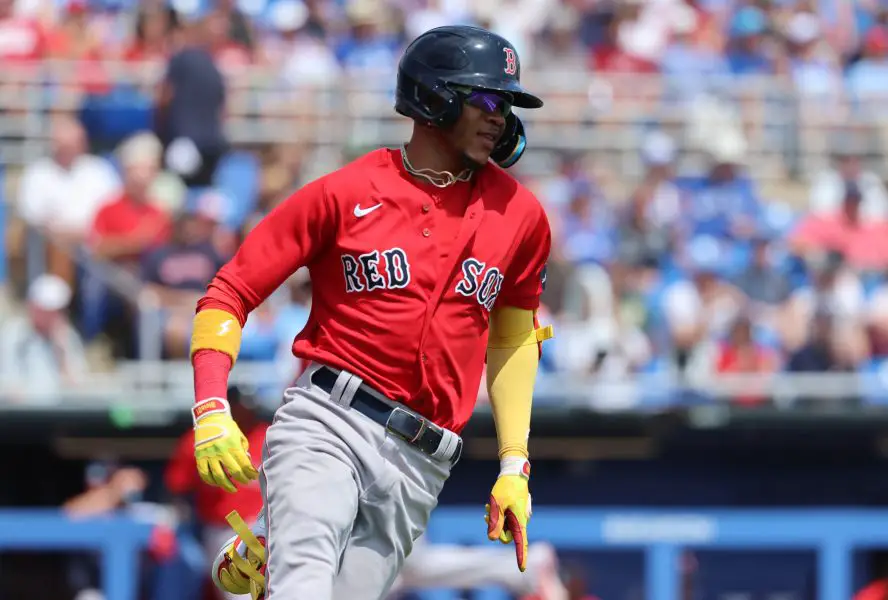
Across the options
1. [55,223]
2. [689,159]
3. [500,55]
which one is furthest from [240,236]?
[500,55]

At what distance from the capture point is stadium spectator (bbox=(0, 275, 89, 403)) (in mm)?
8305

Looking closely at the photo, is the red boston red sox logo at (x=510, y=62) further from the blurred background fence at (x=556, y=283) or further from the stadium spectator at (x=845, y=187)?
the stadium spectator at (x=845, y=187)

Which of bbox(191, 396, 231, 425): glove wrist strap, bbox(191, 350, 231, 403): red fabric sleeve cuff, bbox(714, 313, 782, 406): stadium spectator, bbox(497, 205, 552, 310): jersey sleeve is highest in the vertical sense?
bbox(497, 205, 552, 310): jersey sleeve

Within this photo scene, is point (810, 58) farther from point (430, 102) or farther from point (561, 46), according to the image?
point (430, 102)

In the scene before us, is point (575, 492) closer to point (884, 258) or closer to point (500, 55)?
point (884, 258)

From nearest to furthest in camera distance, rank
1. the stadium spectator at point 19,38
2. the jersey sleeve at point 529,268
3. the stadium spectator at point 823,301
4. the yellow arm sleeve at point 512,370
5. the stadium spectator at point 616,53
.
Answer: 1. the jersey sleeve at point 529,268
2. the yellow arm sleeve at point 512,370
3. the stadium spectator at point 823,301
4. the stadium spectator at point 19,38
5. the stadium spectator at point 616,53

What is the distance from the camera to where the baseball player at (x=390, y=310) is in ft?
13.0

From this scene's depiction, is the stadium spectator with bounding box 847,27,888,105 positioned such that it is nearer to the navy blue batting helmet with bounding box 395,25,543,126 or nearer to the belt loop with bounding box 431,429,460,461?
the navy blue batting helmet with bounding box 395,25,543,126

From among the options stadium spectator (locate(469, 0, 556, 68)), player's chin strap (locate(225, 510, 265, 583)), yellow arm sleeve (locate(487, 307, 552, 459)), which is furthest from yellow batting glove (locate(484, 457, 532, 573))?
stadium spectator (locate(469, 0, 556, 68))

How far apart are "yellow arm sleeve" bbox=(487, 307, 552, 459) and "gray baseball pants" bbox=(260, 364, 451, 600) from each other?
0.81ft

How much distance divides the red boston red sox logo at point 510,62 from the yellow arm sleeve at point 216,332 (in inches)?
37.6

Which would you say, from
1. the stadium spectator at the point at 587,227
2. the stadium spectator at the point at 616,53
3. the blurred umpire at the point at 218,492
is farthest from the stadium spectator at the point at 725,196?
the blurred umpire at the point at 218,492

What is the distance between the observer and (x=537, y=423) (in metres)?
8.23

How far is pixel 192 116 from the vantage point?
977cm
